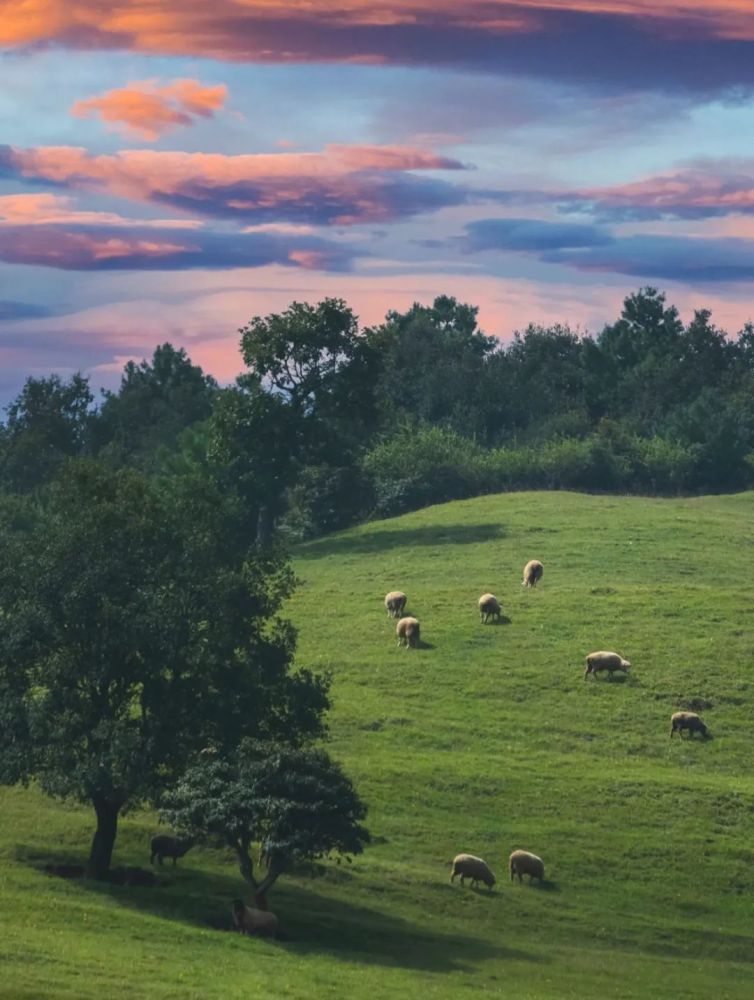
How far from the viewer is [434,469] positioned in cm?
11538

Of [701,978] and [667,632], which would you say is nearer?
[701,978]

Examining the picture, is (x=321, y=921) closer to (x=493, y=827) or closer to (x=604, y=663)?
(x=493, y=827)

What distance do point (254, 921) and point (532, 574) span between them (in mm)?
41215

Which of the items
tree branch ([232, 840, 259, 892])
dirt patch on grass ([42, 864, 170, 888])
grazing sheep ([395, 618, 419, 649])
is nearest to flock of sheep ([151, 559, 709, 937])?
tree branch ([232, 840, 259, 892])

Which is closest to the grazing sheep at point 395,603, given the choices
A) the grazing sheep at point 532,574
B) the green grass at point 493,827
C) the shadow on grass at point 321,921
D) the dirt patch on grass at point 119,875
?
the green grass at point 493,827

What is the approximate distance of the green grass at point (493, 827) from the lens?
121ft

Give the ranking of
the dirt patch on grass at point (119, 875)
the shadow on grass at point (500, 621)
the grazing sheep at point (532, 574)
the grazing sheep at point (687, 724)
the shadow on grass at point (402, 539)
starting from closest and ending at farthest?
1. the dirt patch on grass at point (119, 875)
2. the grazing sheep at point (687, 724)
3. the shadow on grass at point (500, 621)
4. the grazing sheep at point (532, 574)
5. the shadow on grass at point (402, 539)

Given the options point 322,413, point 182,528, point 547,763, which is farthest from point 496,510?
point 182,528

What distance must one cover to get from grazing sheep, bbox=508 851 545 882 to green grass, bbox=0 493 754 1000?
739mm

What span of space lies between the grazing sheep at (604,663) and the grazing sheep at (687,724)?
5.26 m

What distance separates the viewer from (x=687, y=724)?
58.2m

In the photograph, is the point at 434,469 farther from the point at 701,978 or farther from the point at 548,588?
the point at 701,978

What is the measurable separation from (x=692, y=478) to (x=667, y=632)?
172 ft

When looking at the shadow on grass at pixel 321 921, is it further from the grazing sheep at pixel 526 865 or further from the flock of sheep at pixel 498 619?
the grazing sheep at pixel 526 865
